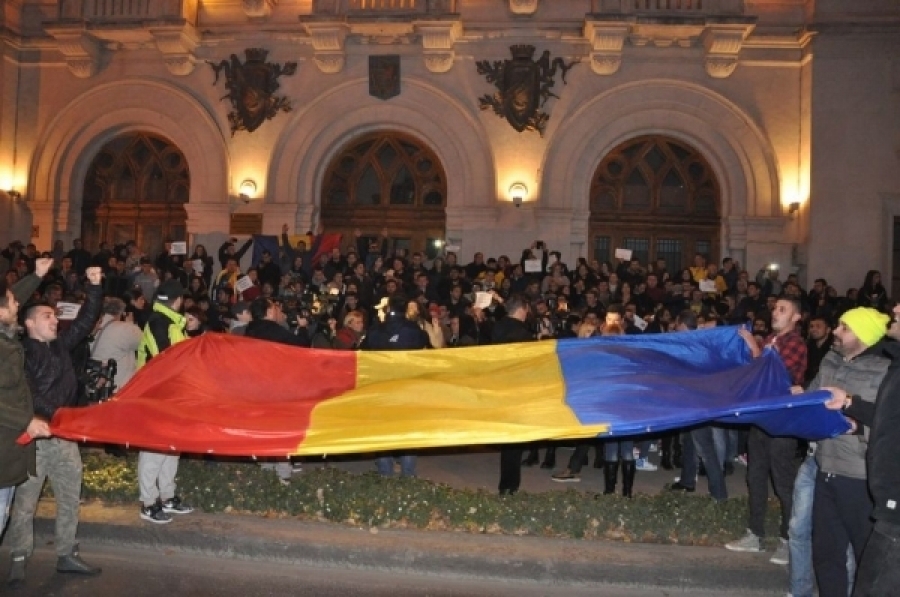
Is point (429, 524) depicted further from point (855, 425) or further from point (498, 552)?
point (855, 425)

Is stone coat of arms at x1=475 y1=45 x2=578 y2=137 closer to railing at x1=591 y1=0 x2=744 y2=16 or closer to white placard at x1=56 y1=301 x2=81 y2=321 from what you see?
railing at x1=591 y1=0 x2=744 y2=16

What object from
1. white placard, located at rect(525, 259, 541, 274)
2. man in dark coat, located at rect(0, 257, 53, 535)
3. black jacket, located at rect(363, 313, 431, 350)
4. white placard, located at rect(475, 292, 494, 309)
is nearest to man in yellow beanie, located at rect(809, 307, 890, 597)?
black jacket, located at rect(363, 313, 431, 350)

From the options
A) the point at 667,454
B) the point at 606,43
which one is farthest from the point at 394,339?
the point at 606,43

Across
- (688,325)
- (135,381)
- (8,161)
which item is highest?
(8,161)

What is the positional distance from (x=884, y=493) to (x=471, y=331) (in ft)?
30.5

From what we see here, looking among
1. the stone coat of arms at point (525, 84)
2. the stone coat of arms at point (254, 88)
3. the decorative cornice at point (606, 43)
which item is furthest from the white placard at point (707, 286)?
the stone coat of arms at point (254, 88)

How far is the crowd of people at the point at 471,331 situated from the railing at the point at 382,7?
17.8ft

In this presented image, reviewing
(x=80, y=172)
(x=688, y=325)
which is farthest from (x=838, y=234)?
(x=80, y=172)

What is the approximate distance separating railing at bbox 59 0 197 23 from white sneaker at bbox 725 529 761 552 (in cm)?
1799

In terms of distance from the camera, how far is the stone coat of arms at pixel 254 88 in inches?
840

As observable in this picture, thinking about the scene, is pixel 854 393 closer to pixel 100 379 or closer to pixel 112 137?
pixel 100 379

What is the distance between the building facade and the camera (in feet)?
64.3

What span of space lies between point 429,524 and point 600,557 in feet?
5.38

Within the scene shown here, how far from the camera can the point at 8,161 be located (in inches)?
881
